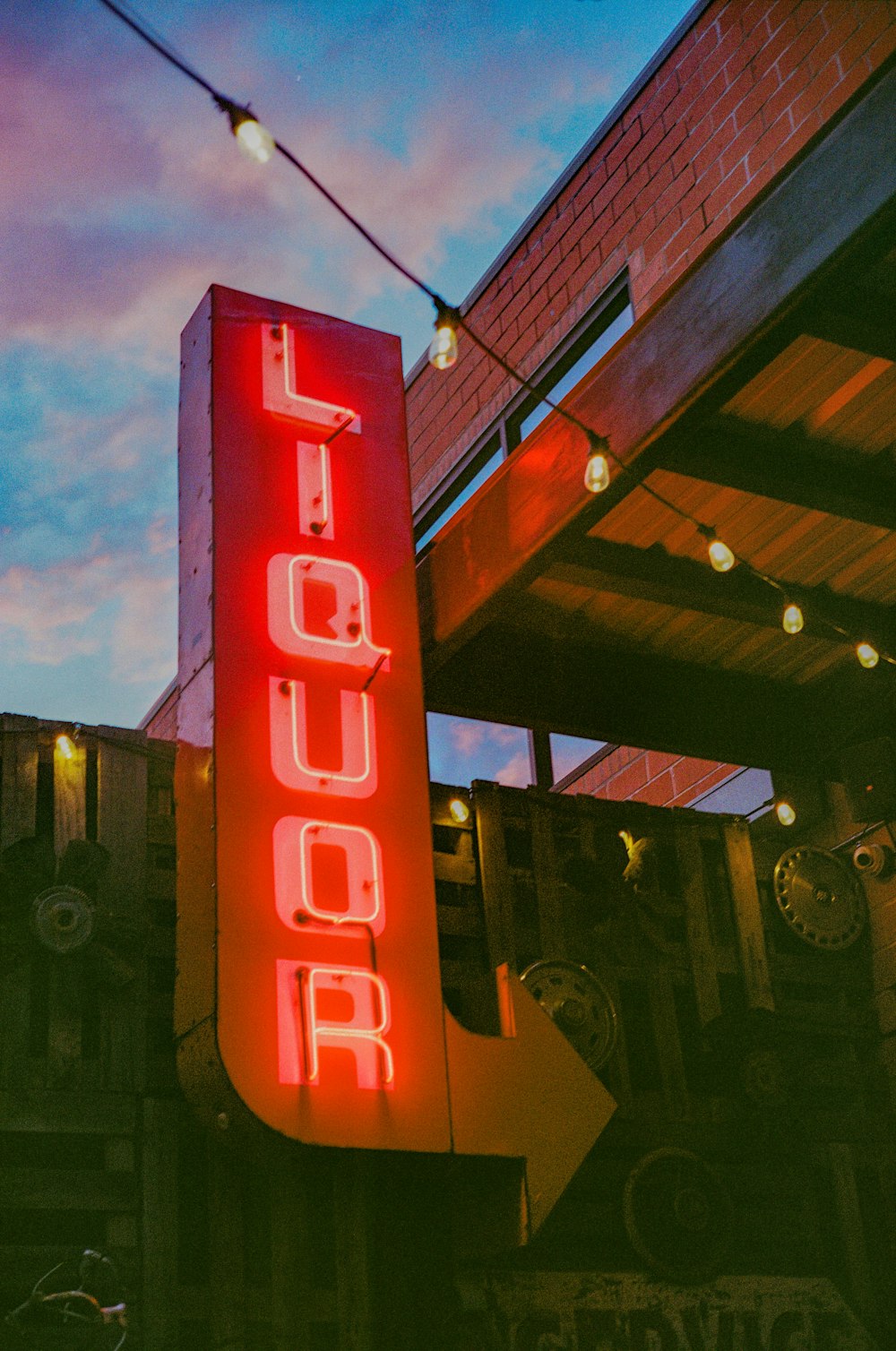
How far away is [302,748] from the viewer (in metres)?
7.00

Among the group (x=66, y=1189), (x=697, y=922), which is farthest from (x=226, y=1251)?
(x=697, y=922)

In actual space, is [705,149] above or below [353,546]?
above

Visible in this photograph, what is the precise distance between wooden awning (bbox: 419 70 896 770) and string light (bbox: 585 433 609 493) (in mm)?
112

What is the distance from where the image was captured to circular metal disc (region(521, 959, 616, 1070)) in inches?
332

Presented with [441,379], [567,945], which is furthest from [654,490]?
[441,379]

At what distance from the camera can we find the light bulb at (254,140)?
16.7ft

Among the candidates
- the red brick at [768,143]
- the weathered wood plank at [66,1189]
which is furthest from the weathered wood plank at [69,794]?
the red brick at [768,143]

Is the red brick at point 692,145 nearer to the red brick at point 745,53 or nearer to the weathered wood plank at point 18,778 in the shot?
the red brick at point 745,53

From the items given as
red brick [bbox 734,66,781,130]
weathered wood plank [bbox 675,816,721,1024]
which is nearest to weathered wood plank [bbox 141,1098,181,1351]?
weathered wood plank [bbox 675,816,721,1024]

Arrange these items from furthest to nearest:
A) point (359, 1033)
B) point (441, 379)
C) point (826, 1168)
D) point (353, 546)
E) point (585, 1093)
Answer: point (441, 379)
point (826, 1168)
point (353, 546)
point (585, 1093)
point (359, 1033)

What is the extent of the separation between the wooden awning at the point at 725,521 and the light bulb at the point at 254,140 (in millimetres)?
2152

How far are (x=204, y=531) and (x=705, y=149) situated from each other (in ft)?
14.7

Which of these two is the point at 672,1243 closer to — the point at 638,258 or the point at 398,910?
the point at 398,910

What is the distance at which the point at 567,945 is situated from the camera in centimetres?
888
